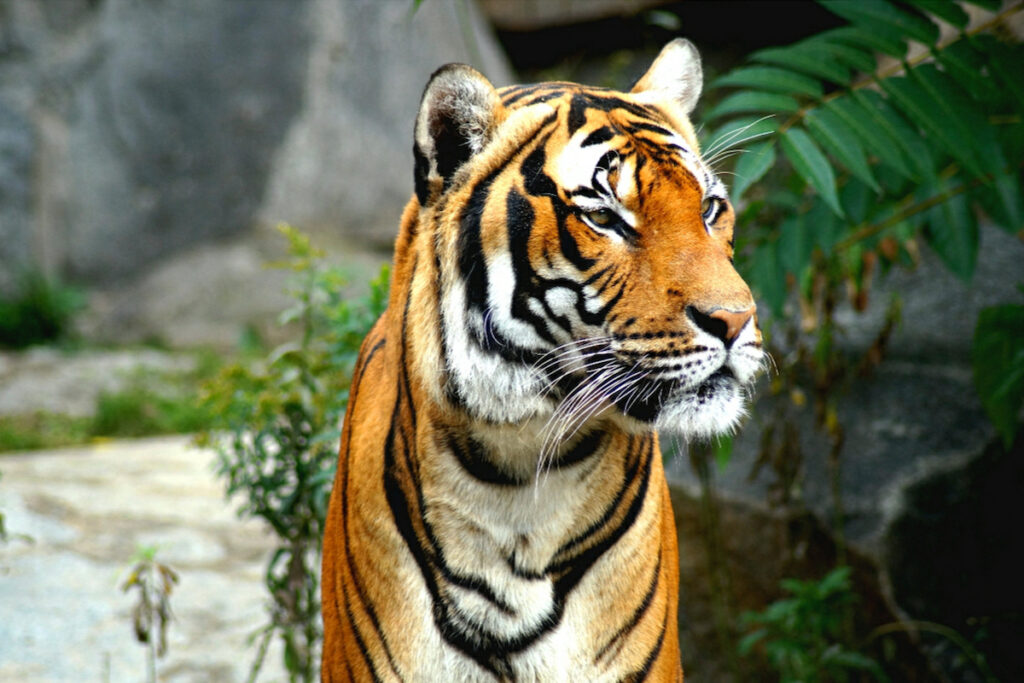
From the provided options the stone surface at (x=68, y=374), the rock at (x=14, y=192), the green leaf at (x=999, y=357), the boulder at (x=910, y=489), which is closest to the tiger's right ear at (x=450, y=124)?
the green leaf at (x=999, y=357)

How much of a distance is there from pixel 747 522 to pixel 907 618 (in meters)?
0.55

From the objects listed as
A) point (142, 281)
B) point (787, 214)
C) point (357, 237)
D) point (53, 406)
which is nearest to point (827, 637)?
point (787, 214)

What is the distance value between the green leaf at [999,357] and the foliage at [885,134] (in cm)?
1

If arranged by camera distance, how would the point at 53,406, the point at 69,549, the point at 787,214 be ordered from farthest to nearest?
the point at 53,406 → the point at 69,549 → the point at 787,214

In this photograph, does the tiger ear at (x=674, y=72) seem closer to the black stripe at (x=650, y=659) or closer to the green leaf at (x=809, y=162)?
the green leaf at (x=809, y=162)

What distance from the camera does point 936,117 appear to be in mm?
1890

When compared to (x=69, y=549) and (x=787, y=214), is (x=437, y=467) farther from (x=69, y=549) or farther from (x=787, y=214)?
(x=69, y=549)

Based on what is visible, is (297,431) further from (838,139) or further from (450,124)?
(838,139)

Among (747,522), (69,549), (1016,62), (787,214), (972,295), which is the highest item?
(1016,62)

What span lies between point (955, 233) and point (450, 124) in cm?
139

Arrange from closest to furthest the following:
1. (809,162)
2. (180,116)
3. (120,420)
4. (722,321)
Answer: (722,321) → (809,162) → (120,420) → (180,116)

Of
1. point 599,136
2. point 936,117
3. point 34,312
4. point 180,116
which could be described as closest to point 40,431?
point 34,312

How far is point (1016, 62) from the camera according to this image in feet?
6.24

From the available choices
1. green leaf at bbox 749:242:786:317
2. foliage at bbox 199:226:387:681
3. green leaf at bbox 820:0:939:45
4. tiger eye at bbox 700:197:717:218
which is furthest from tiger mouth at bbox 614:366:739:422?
foliage at bbox 199:226:387:681
